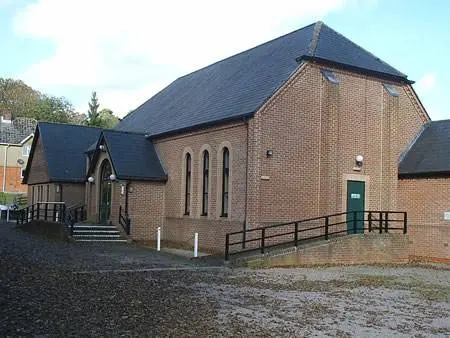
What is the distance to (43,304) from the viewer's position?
35.1ft

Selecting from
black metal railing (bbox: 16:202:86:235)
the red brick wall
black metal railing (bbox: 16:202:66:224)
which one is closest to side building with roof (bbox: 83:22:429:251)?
black metal railing (bbox: 16:202:86:235)

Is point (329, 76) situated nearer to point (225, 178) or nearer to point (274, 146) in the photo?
point (274, 146)

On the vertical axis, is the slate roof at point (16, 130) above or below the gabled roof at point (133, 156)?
above

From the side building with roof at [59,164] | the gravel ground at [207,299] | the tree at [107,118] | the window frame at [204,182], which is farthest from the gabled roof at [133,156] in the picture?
the tree at [107,118]

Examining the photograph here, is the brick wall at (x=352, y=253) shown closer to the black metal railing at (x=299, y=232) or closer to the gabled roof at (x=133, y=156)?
→ the black metal railing at (x=299, y=232)

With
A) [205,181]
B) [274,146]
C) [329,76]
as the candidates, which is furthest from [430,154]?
[205,181]

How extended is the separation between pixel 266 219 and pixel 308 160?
9.91 feet

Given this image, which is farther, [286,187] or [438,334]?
[286,187]

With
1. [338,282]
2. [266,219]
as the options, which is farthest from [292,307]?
[266,219]

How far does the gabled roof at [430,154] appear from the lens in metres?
23.2

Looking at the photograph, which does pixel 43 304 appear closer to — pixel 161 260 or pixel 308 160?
pixel 161 260

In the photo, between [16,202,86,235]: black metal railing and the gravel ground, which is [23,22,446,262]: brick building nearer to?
[16,202,86,235]: black metal railing

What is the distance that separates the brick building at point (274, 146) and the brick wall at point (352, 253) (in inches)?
110

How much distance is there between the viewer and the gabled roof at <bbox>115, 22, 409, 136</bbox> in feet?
75.9
